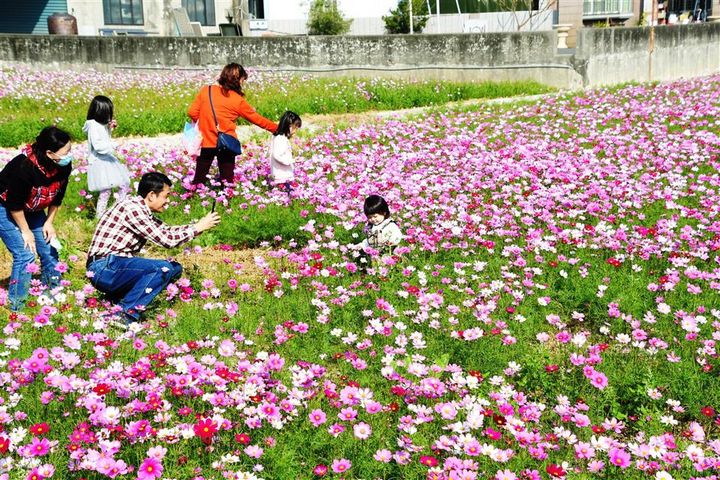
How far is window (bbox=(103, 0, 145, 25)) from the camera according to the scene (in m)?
32.8

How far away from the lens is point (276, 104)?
51.2 ft

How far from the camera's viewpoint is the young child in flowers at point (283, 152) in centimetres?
870

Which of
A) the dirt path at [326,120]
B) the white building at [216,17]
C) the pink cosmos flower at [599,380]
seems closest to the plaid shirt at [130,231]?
the pink cosmos flower at [599,380]

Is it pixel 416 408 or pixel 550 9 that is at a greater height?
pixel 550 9

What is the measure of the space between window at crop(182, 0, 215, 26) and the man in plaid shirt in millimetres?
32609

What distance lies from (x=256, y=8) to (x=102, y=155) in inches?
1285

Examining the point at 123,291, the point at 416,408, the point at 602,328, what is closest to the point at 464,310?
the point at 602,328

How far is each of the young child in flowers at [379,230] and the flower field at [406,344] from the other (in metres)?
0.22

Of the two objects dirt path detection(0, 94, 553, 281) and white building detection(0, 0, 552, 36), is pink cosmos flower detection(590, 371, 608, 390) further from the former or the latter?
white building detection(0, 0, 552, 36)

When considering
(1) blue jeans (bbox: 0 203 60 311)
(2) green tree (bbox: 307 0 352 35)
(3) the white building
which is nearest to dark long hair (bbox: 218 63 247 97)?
(1) blue jeans (bbox: 0 203 60 311)

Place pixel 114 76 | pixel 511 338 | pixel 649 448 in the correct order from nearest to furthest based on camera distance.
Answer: pixel 649 448, pixel 511 338, pixel 114 76

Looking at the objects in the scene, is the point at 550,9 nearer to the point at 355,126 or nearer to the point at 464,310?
the point at 355,126

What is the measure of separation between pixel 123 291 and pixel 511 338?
3061mm

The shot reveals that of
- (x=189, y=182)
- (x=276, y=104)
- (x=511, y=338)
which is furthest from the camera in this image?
(x=276, y=104)
